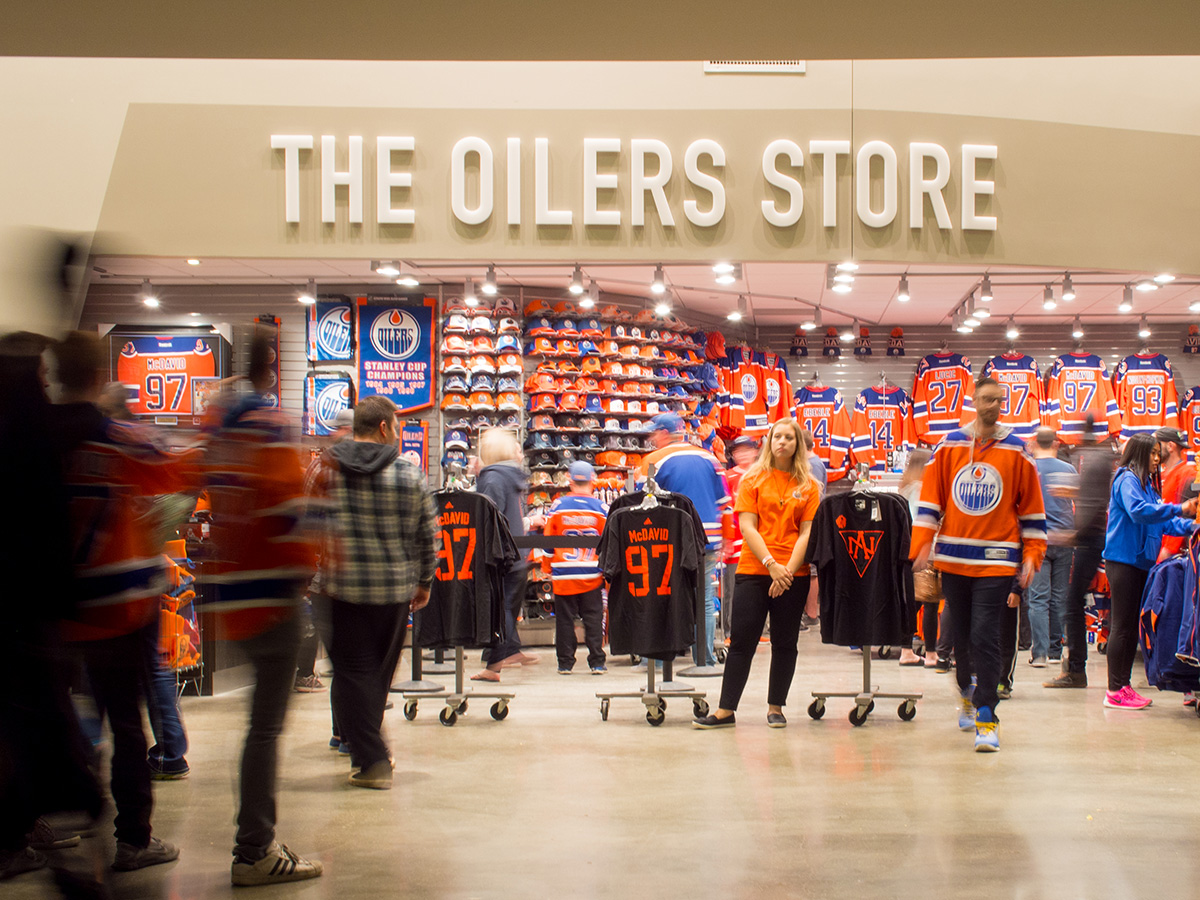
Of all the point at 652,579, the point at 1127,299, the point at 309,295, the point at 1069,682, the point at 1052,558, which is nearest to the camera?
the point at 652,579

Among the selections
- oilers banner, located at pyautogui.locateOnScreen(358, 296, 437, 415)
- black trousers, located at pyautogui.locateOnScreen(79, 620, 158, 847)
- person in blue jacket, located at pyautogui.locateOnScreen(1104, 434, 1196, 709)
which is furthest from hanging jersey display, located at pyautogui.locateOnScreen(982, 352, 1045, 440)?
black trousers, located at pyautogui.locateOnScreen(79, 620, 158, 847)

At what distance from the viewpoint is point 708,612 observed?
7.75m

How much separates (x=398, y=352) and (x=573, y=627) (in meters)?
3.82

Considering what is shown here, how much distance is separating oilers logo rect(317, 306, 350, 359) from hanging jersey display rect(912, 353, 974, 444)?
21.3 ft

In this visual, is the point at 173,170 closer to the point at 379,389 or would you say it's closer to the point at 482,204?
the point at 482,204

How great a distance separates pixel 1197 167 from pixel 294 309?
8.39 meters

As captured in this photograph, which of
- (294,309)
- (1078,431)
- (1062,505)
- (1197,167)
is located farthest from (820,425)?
(1197,167)

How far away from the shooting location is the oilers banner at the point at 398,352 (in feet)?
33.5

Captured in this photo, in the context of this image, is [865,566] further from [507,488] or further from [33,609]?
[33,609]

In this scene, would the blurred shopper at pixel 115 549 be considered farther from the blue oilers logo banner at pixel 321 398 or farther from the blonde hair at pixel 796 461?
the blue oilers logo banner at pixel 321 398

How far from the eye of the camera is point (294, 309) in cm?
1054

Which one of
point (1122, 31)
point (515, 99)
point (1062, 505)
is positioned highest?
point (515, 99)

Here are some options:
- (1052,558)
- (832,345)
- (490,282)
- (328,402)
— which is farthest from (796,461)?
(832,345)

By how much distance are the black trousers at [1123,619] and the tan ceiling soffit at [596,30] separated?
12.8 feet
